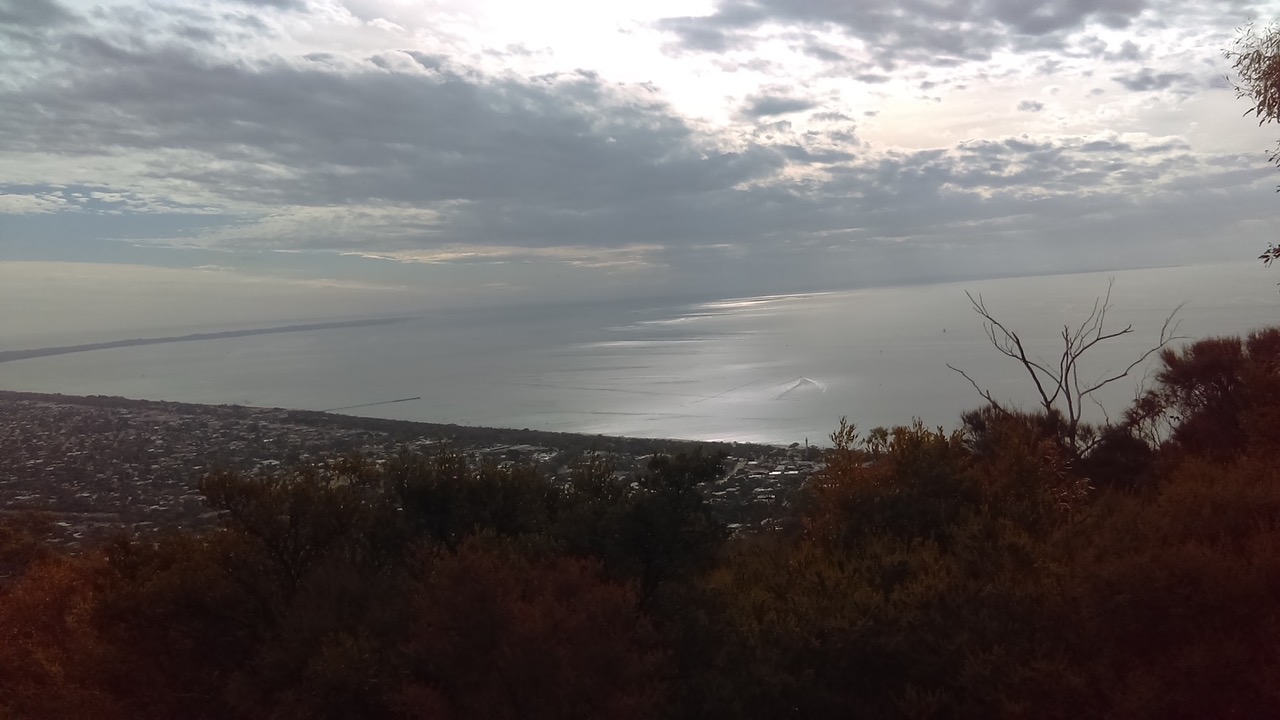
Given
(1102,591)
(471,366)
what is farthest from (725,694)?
(471,366)

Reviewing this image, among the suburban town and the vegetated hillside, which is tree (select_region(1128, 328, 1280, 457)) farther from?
the suburban town

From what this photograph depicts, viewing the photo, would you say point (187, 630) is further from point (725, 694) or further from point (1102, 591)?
point (1102, 591)

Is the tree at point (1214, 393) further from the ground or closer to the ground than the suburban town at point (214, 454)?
further from the ground

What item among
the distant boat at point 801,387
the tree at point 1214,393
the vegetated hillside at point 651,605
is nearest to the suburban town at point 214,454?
the vegetated hillside at point 651,605

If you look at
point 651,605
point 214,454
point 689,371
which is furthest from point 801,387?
point 651,605

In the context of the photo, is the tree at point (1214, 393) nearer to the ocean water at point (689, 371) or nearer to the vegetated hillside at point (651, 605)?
the vegetated hillside at point (651, 605)

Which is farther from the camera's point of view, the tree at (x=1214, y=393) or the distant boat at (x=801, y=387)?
the distant boat at (x=801, y=387)

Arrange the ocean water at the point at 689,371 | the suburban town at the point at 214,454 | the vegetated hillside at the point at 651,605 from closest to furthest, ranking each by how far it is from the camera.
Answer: the vegetated hillside at the point at 651,605, the suburban town at the point at 214,454, the ocean water at the point at 689,371

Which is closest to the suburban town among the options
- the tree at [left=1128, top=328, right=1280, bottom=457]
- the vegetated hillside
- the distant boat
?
the vegetated hillside
